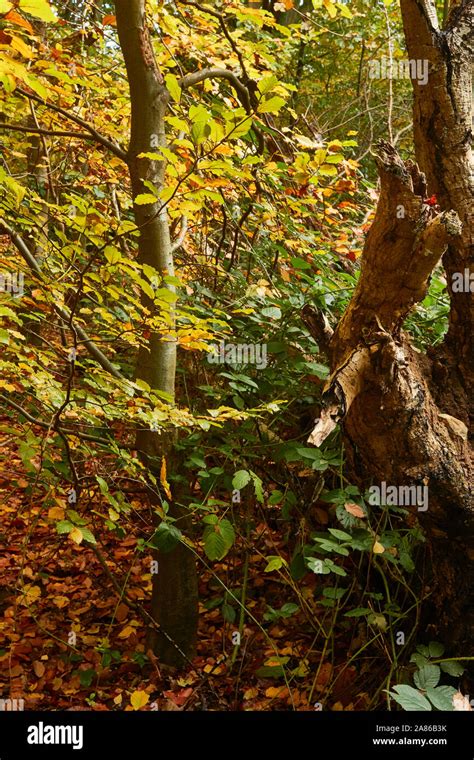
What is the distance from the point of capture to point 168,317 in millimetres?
2484

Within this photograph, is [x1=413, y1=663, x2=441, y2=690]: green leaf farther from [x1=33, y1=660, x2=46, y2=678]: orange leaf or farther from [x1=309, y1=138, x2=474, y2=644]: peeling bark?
[x1=33, y1=660, x2=46, y2=678]: orange leaf

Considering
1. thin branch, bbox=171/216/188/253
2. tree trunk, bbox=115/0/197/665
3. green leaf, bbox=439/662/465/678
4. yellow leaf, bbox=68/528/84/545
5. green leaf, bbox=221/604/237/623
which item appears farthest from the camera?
thin branch, bbox=171/216/188/253

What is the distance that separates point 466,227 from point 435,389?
726mm

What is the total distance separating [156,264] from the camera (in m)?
3.33

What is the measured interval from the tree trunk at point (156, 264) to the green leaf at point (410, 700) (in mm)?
1330

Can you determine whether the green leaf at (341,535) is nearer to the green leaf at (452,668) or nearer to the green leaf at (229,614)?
the green leaf at (452,668)

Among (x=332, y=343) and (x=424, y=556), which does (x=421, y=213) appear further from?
(x=424, y=556)

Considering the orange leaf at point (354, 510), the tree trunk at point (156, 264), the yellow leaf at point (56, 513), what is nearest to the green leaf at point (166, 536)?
the tree trunk at point (156, 264)

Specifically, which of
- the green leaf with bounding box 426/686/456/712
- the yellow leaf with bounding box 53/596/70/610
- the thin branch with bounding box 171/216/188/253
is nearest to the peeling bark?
the green leaf with bounding box 426/686/456/712

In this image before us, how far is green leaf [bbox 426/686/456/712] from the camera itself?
6.80ft

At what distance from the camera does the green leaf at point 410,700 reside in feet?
6.46

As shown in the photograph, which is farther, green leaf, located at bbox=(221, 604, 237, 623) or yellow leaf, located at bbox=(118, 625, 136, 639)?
yellow leaf, located at bbox=(118, 625, 136, 639)

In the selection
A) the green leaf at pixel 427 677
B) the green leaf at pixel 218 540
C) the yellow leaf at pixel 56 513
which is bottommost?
the green leaf at pixel 427 677
